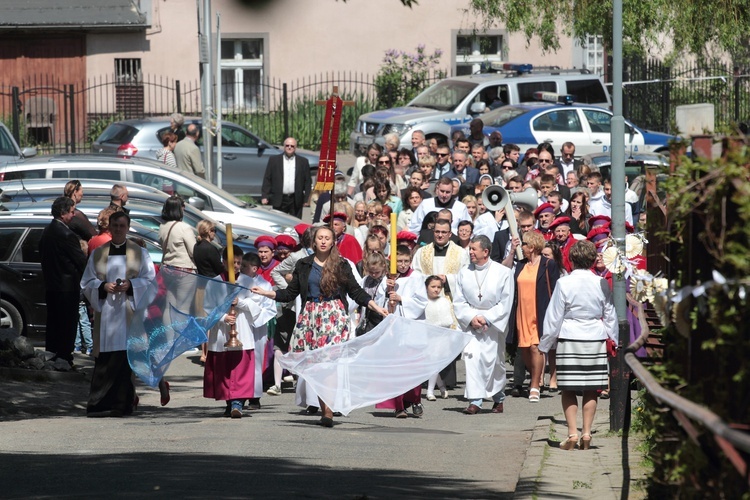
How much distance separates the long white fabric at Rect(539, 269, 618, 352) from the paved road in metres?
0.99

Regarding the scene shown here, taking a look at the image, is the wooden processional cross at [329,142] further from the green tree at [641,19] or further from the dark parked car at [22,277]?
the green tree at [641,19]

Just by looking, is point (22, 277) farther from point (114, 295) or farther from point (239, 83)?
point (239, 83)

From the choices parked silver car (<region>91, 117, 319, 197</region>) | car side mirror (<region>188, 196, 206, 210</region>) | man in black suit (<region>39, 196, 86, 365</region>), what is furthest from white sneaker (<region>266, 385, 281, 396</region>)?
parked silver car (<region>91, 117, 319, 197</region>)

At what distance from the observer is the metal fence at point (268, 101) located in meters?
33.5

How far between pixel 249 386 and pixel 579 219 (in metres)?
5.23

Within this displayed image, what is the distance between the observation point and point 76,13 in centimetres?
3098

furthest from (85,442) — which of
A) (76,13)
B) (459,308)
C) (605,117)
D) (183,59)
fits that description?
(183,59)

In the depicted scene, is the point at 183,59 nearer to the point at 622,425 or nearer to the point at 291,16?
the point at 622,425

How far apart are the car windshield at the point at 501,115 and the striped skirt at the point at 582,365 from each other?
15.1 metres

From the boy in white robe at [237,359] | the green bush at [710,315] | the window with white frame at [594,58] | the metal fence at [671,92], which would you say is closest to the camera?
the green bush at [710,315]

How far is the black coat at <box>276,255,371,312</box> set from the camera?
12.0 metres

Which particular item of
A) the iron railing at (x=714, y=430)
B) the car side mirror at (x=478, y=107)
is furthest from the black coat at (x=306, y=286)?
the car side mirror at (x=478, y=107)

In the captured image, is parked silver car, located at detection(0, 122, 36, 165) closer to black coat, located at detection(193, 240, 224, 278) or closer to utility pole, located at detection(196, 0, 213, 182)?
utility pole, located at detection(196, 0, 213, 182)

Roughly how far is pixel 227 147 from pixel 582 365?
57.0 feet
